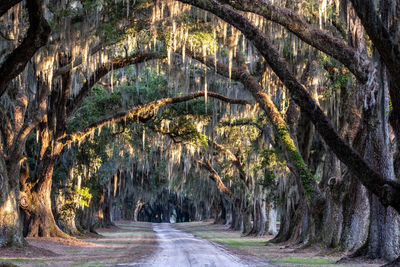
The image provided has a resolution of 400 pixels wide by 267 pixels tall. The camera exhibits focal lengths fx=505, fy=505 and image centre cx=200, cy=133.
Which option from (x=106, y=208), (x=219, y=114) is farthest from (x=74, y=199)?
(x=106, y=208)

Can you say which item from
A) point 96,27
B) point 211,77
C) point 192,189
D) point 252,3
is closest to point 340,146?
point 252,3

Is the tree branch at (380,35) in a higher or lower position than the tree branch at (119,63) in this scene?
lower

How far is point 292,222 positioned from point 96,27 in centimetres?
1296

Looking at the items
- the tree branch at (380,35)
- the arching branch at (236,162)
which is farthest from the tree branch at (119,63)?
the arching branch at (236,162)

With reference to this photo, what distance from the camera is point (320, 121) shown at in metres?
8.46

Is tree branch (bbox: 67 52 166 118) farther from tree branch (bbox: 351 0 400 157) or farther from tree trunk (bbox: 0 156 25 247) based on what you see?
tree branch (bbox: 351 0 400 157)

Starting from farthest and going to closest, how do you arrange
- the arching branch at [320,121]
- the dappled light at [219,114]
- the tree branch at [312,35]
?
the dappled light at [219,114] < the tree branch at [312,35] < the arching branch at [320,121]

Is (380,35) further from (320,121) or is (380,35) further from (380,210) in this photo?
(380,210)

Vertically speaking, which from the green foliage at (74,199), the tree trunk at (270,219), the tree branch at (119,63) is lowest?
the tree trunk at (270,219)

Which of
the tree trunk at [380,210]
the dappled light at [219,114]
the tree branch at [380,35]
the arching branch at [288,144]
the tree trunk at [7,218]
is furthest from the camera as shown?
the tree trunk at [7,218]

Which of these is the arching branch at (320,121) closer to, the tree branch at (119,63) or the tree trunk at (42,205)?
the tree branch at (119,63)

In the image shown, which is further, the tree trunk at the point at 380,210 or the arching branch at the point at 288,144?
the arching branch at the point at 288,144

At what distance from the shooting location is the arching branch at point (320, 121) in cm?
804

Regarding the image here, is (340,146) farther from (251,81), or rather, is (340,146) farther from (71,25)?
(71,25)
